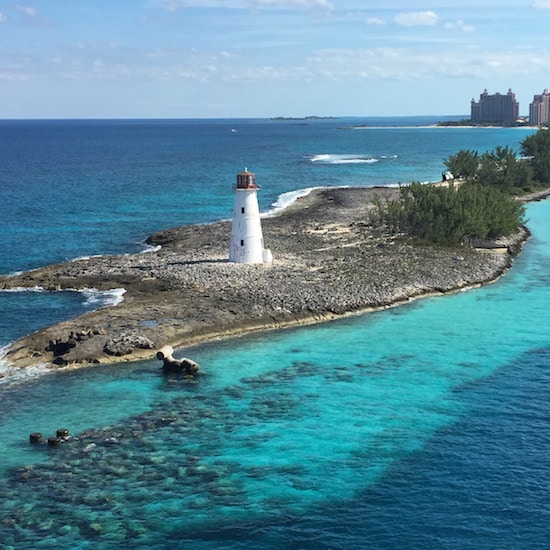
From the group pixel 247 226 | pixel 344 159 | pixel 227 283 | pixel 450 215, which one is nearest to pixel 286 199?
pixel 450 215

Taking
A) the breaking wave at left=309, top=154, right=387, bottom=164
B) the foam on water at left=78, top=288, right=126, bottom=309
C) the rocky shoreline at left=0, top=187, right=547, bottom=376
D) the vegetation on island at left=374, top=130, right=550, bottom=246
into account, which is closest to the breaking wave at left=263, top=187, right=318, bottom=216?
the vegetation on island at left=374, top=130, right=550, bottom=246

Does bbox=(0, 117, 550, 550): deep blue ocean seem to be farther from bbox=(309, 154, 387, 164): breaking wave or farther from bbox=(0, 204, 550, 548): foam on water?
bbox=(309, 154, 387, 164): breaking wave

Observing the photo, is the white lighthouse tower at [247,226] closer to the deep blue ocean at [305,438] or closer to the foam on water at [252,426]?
the deep blue ocean at [305,438]

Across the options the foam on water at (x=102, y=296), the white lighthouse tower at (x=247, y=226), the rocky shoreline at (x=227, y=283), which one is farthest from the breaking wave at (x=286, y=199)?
the foam on water at (x=102, y=296)

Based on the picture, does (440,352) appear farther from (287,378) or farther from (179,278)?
(179,278)

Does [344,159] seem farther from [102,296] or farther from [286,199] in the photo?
[102,296]
